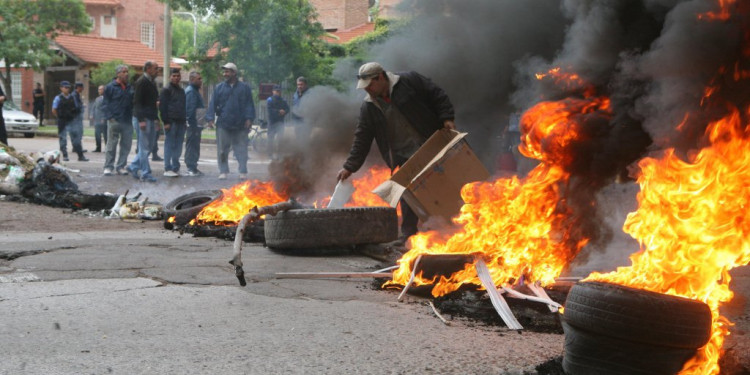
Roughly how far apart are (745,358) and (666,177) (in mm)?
986

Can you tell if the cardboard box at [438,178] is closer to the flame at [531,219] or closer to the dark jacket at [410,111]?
the dark jacket at [410,111]

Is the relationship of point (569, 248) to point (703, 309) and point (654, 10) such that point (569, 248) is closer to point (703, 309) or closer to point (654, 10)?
point (654, 10)

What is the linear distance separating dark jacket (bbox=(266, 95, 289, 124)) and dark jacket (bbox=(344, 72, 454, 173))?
10.2 meters

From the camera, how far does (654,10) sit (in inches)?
208

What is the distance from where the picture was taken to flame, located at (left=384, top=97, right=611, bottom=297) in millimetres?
5418

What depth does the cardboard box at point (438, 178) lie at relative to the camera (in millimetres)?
6949

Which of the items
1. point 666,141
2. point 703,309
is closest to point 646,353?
point 703,309

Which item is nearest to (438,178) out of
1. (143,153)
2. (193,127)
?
(143,153)

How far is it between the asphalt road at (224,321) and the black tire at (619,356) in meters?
0.31

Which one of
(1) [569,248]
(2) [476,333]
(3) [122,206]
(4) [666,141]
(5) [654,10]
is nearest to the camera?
(2) [476,333]

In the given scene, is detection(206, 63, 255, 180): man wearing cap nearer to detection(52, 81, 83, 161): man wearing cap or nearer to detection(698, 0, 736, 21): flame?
detection(52, 81, 83, 161): man wearing cap

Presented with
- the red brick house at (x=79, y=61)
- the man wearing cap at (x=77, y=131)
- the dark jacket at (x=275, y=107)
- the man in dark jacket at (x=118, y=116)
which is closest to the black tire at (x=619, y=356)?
the man in dark jacket at (x=118, y=116)

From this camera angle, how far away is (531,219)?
557cm

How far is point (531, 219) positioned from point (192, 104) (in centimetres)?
1142
